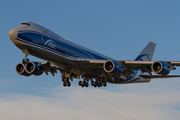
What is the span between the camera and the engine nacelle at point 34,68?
38281 mm

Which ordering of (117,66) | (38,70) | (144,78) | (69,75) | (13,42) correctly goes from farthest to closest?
(144,78)
(69,75)
(38,70)
(117,66)
(13,42)

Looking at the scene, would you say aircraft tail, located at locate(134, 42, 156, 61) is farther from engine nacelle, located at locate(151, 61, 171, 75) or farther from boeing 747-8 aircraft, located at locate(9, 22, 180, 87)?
engine nacelle, located at locate(151, 61, 171, 75)

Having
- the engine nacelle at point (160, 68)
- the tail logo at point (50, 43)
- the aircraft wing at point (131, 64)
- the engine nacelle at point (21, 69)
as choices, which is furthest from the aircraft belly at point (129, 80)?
the tail logo at point (50, 43)

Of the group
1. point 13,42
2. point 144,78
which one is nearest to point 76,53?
point 13,42

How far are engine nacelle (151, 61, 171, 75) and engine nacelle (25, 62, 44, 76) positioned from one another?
14.7m

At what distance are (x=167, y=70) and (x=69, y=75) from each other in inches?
546

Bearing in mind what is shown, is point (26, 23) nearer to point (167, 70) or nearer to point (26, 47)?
point (26, 47)

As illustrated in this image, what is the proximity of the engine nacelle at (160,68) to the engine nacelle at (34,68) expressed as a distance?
14726 mm

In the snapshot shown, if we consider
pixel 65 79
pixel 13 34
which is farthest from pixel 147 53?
pixel 13 34

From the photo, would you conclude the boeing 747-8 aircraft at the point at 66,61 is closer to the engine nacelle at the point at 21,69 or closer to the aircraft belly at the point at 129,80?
the engine nacelle at the point at 21,69

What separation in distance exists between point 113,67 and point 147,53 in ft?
60.1

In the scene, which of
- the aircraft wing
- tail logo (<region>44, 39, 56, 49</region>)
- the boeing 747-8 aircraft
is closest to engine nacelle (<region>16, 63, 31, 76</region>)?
the boeing 747-8 aircraft

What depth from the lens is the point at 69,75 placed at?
41094 millimetres

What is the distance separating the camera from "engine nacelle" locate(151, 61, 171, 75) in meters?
33.7
